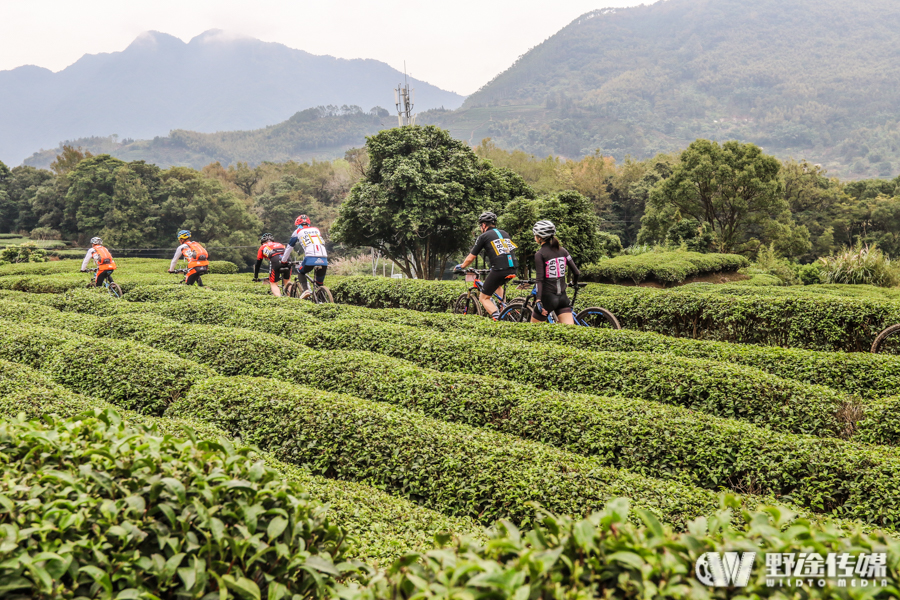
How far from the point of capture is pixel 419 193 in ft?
68.3

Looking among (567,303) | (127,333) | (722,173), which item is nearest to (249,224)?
(722,173)

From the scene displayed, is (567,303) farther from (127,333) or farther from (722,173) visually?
(722,173)

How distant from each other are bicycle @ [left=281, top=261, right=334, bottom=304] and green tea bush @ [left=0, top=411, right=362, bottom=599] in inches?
417

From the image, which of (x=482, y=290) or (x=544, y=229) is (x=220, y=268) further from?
(x=544, y=229)

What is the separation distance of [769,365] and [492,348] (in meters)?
3.46

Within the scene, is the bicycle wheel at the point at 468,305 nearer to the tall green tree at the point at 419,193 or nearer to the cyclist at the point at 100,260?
the tall green tree at the point at 419,193

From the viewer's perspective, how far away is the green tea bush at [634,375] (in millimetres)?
5270

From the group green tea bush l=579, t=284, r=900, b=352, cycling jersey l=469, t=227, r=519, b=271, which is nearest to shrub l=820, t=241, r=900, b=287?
green tea bush l=579, t=284, r=900, b=352

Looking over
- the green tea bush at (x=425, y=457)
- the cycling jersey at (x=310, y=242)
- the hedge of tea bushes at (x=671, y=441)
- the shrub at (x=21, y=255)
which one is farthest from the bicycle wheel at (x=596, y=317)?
the shrub at (x=21, y=255)

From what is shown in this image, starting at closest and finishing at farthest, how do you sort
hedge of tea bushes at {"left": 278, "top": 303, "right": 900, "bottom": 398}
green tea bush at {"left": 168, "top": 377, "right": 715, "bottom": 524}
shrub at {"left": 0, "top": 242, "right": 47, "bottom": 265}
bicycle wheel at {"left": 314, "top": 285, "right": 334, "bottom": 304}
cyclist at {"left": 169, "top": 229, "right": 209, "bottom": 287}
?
green tea bush at {"left": 168, "top": 377, "right": 715, "bottom": 524}
hedge of tea bushes at {"left": 278, "top": 303, "right": 900, "bottom": 398}
bicycle wheel at {"left": 314, "top": 285, "right": 334, "bottom": 304}
cyclist at {"left": 169, "top": 229, "right": 209, "bottom": 287}
shrub at {"left": 0, "top": 242, "right": 47, "bottom": 265}

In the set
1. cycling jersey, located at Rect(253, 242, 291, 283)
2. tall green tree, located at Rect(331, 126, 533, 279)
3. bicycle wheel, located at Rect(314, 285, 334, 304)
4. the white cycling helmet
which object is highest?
tall green tree, located at Rect(331, 126, 533, 279)

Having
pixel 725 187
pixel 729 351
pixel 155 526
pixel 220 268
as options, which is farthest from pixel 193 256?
pixel 725 187

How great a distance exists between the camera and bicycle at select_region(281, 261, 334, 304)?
13422 millimetres

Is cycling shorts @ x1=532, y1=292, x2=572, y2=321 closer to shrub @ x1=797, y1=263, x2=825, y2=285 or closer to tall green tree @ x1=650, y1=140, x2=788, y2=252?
shrub @ x1=797, y1=263, x2=825, y2=285
